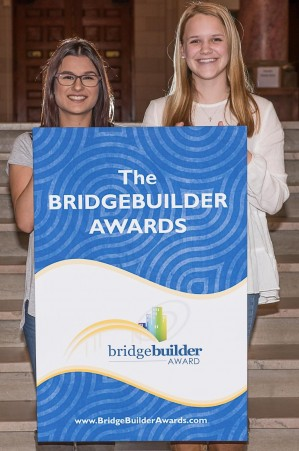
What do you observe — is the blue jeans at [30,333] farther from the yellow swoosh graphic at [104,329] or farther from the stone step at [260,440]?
the stone step at [260,440]

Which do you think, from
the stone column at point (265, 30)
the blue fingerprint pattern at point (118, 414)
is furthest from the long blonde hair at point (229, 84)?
the stone column at point (265, 30)

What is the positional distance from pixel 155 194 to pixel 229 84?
0.68 m

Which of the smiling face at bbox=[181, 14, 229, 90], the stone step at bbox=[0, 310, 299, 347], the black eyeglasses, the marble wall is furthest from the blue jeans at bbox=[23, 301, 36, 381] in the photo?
the marble wall

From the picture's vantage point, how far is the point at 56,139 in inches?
77.6

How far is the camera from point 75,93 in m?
2.44

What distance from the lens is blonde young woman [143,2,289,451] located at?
2.42 meters

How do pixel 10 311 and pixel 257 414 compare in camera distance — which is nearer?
pixel 257 414

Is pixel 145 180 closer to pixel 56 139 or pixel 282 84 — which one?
pixel 56 139

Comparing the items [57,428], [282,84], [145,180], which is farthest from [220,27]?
[282,84]

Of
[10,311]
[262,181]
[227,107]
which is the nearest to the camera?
[262,181]

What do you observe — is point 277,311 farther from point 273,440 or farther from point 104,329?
point 104,329

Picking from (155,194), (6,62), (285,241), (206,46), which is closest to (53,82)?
(206,46)

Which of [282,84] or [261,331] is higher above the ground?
[282,84]

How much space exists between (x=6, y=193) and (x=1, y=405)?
198cm
